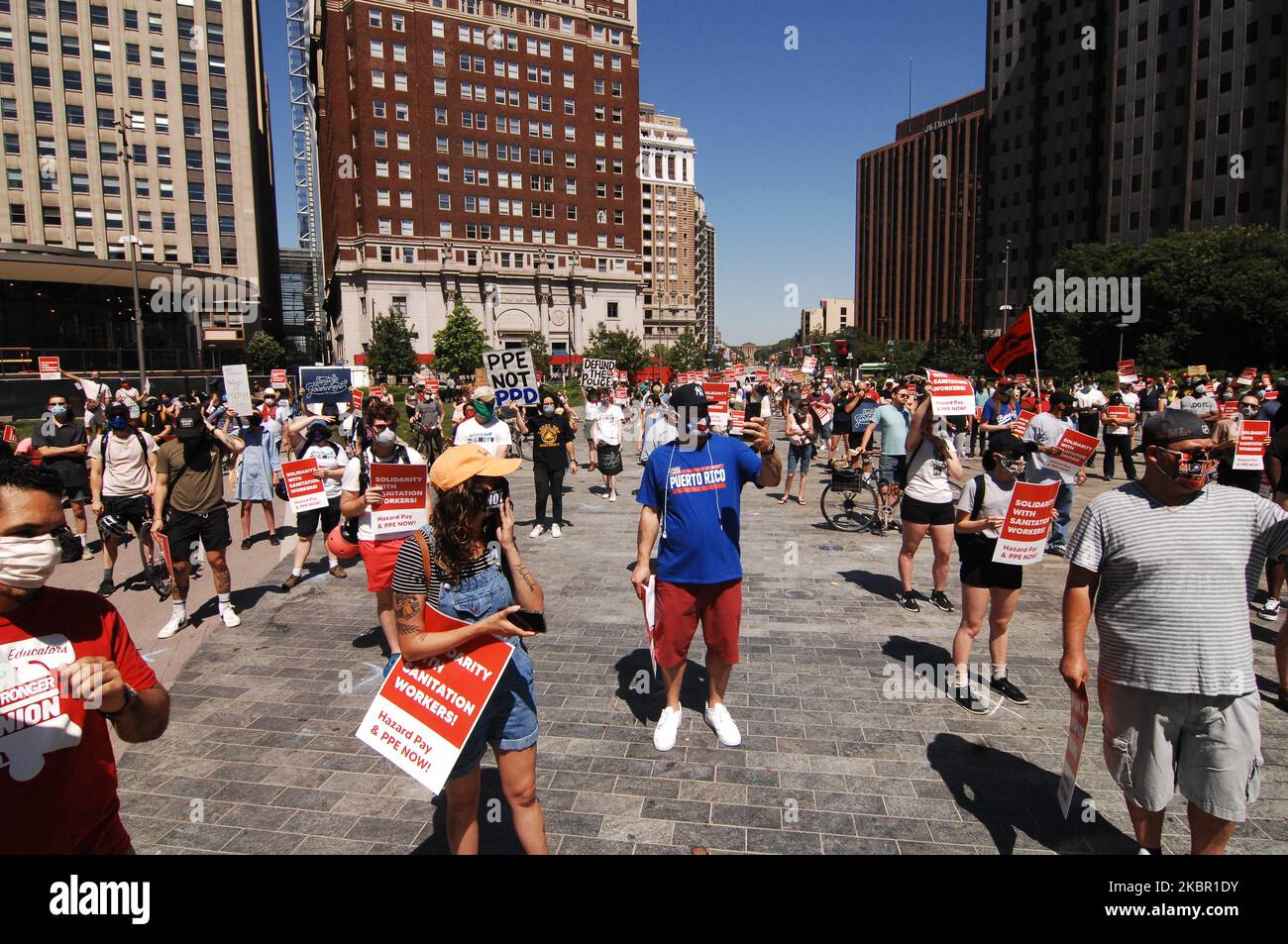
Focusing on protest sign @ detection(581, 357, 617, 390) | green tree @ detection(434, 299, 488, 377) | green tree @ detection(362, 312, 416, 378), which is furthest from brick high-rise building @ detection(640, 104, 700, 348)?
protest sign @ detection(581, 357, 617, 390)

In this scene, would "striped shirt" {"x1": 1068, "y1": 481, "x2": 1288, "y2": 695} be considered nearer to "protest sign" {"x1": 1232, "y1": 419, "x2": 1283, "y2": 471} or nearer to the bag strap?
the bag strap

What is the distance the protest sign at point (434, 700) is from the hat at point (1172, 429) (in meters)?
2.92

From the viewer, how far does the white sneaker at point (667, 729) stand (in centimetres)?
483

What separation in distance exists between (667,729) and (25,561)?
3.69 metres

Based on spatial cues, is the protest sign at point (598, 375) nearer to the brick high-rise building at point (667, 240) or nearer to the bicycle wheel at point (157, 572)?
the bicycle wheel at point (157, 572)

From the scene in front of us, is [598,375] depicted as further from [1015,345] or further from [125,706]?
[125,706]

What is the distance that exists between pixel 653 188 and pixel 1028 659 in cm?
14695

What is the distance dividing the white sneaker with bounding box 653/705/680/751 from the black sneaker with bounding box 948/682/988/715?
2.22m

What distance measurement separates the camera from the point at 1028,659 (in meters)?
6.37

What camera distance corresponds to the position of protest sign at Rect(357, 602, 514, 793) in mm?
2990

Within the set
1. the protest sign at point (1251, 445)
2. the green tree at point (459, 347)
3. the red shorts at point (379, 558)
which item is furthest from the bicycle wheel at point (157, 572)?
the green tree at point (459, 347)
